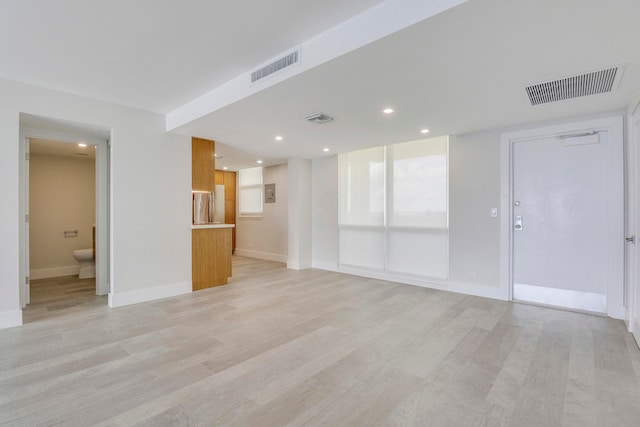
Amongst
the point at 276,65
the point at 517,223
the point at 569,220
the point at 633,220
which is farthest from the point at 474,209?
the point at 276,65

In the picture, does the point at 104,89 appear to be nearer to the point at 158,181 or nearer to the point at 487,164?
the point at 158,181

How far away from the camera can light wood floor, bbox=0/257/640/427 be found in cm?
177

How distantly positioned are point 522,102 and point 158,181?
4.59 meters

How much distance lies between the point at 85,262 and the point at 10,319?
8.35ft

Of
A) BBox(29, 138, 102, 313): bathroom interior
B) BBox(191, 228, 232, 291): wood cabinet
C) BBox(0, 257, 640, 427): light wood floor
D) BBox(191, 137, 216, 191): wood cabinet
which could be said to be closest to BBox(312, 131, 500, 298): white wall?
BBox(0, 257, 640, 427): light wood floor

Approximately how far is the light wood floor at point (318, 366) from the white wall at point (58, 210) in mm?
2322

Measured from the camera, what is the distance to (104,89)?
333 centimetres

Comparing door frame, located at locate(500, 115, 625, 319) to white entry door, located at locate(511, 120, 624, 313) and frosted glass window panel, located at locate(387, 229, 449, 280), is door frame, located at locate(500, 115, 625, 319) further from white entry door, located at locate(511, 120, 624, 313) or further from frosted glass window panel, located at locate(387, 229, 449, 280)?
frosted glass window panel, located at locate(387, 229, 449, 280)

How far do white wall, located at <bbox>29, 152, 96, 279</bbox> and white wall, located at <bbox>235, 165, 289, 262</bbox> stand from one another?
345cm

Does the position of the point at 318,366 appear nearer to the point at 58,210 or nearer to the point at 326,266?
the point at 326,266

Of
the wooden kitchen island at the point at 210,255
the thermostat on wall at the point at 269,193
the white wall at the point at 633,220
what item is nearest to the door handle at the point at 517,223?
the white wall at the point at 633,220

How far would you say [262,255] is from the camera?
25.4 ft

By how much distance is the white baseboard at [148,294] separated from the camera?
3782 millimetres

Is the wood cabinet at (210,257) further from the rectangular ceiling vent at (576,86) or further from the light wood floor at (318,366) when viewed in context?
the rectangular ceiling vent at (576,86)
